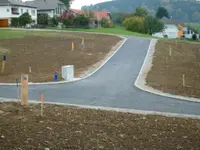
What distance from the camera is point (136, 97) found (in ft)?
45.0

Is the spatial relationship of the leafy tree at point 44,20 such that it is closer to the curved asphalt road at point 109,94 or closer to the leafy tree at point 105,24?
the leafy tree at point 105,24

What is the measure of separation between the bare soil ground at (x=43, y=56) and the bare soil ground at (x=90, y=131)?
28.7 ft

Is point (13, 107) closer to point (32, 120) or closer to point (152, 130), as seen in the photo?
point (32, 120)

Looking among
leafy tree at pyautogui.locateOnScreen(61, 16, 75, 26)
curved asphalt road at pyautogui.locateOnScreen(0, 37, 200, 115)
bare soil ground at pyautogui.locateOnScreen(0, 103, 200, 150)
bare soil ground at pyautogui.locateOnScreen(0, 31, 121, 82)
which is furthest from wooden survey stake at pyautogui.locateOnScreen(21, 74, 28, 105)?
leafy tree at pyautogui.locateOnScreen(61, 16, 75, 26)

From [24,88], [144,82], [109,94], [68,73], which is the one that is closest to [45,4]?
[68,73]

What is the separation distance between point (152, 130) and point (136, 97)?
238 inches

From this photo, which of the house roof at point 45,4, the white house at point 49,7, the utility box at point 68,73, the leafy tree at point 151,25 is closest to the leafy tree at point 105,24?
the leafy tree at point 151,25

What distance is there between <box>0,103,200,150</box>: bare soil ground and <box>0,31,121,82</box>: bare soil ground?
8.76 m

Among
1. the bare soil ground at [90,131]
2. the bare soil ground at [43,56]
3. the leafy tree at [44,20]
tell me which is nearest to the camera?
the bare soil ground at [90,131]

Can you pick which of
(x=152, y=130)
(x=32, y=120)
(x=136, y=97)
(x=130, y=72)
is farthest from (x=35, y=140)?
(x=130, y=72)

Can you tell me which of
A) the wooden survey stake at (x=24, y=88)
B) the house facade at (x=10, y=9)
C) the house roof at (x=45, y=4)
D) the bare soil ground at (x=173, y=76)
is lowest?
the bare soil ground at (x=173, y=76)

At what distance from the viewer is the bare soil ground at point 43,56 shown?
20073mm

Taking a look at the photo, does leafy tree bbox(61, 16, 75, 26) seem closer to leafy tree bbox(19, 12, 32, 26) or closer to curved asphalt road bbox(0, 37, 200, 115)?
leafy tree bbox(19, 12, 32, 26)

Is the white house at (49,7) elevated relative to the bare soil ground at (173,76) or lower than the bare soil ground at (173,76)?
elevated
